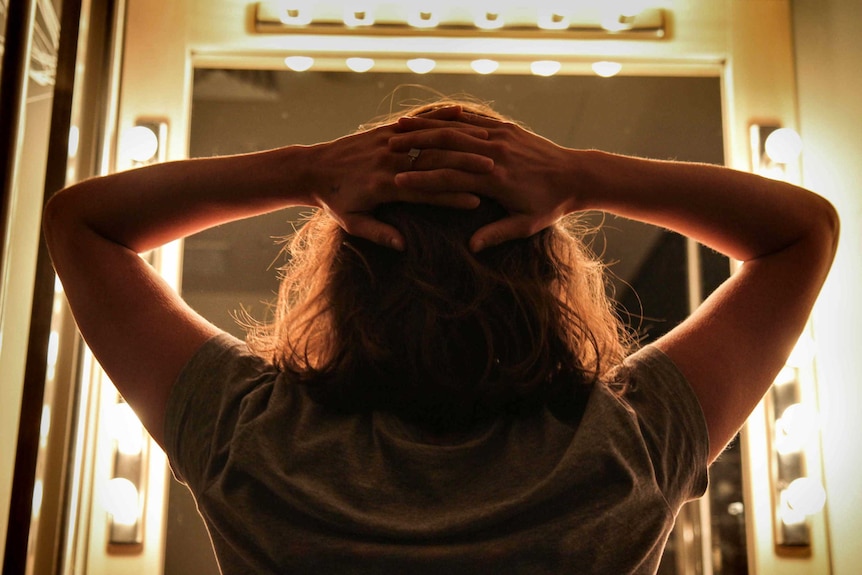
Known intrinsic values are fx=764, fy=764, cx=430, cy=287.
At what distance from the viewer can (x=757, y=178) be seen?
1.90 feet

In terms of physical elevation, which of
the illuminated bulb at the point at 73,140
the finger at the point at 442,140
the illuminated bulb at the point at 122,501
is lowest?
the illuminated bulb at the point at 122,501

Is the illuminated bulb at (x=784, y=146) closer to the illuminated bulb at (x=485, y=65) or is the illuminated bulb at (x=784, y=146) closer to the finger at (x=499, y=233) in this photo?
the illuminated bulb at (x=485, y=65)

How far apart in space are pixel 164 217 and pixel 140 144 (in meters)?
0.54

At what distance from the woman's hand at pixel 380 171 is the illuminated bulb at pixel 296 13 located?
1.98 ft

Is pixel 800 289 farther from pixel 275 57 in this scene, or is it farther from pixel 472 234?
pixel 275 57

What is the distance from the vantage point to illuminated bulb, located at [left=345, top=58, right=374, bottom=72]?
1.09 metres

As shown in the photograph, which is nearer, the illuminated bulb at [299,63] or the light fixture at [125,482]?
the light fixture at [125,482]

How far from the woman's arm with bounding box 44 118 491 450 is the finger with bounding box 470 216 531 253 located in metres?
0.02

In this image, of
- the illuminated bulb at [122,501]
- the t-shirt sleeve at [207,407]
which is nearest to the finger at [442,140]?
the t-shirt sleeve at [207,407]

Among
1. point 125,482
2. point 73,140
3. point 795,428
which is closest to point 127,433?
point 125,482

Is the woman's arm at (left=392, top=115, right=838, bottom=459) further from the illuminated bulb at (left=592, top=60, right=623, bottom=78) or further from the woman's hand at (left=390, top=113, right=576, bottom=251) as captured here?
the illuminated bulb at (left=592, top=60, right=623, bottom=78)

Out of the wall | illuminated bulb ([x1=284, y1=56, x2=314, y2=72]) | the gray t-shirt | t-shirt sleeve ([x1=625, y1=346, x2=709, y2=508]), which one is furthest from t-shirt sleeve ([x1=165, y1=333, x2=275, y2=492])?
the wall

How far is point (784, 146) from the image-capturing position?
1.07 meters

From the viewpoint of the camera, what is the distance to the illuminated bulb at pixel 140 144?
1.05 m
